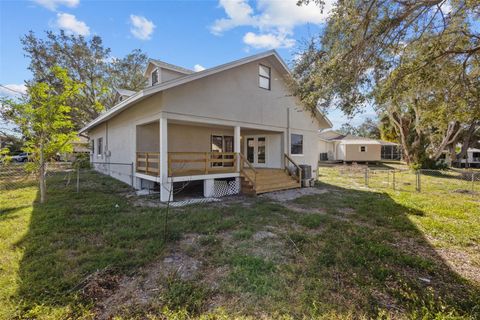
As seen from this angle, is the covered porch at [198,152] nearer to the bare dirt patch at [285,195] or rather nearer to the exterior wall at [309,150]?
the bare dirt patch at [285,195]

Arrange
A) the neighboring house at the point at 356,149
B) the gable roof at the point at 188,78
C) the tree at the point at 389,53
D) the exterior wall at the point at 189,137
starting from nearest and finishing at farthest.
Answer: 1. the tree at the point at 389,53
2. the gable roof at the point at 188,78
3. the exterior wall at the point at 189,137
4. the neighboring house at the point at 356,149

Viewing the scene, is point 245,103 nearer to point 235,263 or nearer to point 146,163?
point 146,163

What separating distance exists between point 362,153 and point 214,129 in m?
23.5

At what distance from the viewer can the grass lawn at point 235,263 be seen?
112 inches

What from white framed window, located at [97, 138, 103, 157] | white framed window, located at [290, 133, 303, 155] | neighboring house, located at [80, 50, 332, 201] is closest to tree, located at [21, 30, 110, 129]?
white framed window, located at [97, 138, 103, 157]

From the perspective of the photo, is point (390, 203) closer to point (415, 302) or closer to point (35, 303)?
point (415, 302)

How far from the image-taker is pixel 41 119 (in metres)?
7.46

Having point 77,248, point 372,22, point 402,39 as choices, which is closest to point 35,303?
point 77,248

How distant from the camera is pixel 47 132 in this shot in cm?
769

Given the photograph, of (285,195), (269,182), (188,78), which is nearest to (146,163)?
(188,78)

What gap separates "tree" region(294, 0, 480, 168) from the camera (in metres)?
5.07

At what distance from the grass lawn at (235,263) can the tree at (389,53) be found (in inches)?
133

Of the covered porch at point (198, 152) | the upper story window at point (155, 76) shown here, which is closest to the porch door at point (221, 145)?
the covered porch at point (198, 152)

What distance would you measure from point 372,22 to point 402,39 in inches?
40.1
